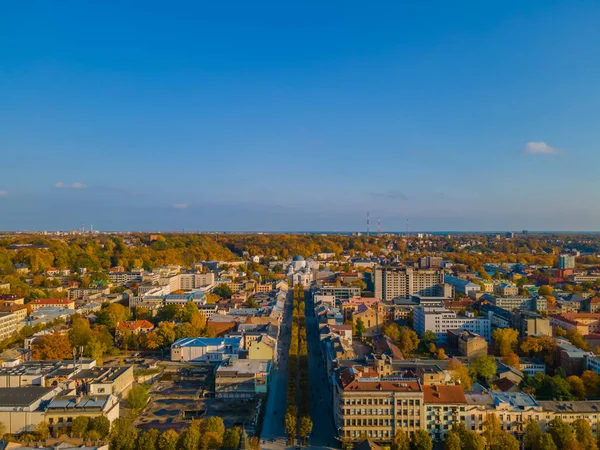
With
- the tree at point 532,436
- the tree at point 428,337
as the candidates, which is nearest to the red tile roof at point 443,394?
the tree at point 532,436

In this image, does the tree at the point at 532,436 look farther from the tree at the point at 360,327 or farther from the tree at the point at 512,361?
the tree at the point at 360,327

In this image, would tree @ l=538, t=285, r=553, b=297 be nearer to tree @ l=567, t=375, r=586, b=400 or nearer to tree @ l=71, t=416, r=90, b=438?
tree @ l=567, t=375, r=586, b=400

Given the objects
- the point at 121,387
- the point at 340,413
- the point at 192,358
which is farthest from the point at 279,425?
the point at 192,358

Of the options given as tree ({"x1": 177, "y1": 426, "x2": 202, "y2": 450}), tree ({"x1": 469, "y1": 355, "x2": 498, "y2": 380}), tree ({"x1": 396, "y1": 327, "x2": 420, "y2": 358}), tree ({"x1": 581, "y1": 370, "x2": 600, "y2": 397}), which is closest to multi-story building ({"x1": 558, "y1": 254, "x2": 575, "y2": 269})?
tree ({"x1": 396, "y1": 327, "x2": 420, "y2": 358})

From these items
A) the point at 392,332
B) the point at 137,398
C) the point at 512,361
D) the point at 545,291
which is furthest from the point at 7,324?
Answer: the point at 545,291

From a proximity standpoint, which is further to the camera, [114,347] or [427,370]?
[114,347]

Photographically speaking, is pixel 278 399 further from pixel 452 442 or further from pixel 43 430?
pixel 43 430

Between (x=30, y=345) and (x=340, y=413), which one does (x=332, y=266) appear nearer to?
(x=30, y=345)
